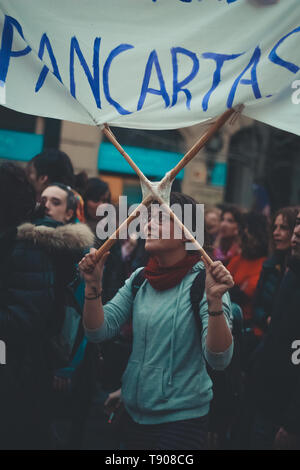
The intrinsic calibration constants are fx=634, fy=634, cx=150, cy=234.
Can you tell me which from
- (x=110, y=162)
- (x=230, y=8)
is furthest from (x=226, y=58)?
(x=110, y=162)

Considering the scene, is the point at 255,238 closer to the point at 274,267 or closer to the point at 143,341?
the point at 274,267

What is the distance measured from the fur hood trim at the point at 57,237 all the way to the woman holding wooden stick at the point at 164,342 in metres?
0.34

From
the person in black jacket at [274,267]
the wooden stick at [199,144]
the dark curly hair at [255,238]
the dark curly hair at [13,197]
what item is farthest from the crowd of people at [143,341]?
the dark curly hair at [255,238]

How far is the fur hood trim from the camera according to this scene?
2.97 meters

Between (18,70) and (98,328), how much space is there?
3.95ft

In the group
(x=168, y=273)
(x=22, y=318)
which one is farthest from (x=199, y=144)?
(x=22, y=318)

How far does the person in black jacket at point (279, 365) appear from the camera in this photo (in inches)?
133

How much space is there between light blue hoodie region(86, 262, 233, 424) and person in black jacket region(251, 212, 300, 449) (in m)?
0.68

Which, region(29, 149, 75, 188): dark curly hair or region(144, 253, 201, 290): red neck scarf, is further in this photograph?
region(29, 149, 75, 188): dark curly hair

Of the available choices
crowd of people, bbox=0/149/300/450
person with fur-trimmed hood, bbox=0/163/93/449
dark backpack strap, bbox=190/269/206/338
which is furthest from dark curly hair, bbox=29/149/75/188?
dark backpack strap, bbox=190/269/206/338

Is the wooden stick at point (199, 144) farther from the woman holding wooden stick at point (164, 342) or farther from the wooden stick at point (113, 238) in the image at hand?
the woman holding wooden stick at point (164, 342)

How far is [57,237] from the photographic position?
303 centimetres

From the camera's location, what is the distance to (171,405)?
2.75 m

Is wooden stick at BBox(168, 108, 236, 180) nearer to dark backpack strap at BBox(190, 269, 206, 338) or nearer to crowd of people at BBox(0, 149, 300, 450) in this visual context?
crowd of people at BBox(0, 149, 300, 450)
